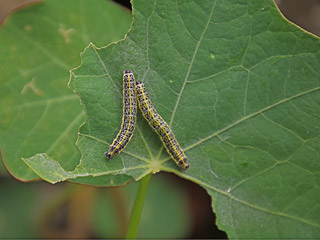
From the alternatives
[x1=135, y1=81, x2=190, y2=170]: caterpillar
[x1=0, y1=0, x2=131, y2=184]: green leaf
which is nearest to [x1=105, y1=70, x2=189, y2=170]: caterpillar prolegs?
[x1=135, y1=81, x2=190, y2=170]: caterpillar

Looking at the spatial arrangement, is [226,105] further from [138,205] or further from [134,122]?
[138,205]

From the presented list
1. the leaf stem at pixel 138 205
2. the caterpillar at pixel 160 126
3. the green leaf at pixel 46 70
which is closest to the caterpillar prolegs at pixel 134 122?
the caterpillar at pixel 160 126

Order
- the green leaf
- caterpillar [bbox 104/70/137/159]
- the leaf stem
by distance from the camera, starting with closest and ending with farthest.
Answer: caterpillar [bbox 104/70/137/159]
the leaf stem
the green leaf

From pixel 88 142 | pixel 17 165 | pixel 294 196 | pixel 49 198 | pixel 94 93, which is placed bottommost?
pixel 49 198

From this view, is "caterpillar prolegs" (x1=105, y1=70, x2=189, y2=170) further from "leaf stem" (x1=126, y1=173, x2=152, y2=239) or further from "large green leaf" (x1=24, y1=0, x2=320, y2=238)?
"leaf stem" (x1=126, y1=173, x2=152, y2=239)

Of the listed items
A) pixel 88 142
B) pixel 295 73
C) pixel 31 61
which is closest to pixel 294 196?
pixel 295 73

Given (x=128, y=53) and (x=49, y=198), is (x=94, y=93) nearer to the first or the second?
(x=128, y=53)
